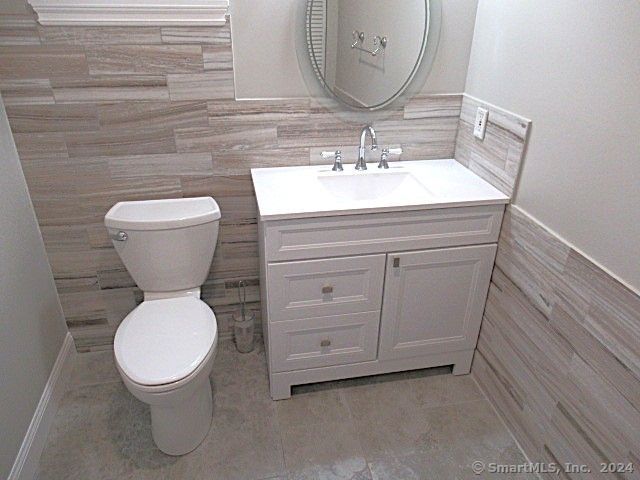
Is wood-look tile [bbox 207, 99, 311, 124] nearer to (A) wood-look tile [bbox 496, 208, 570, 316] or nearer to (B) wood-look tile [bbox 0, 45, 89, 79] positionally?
(B) wood-look tile [bbox 0, 45, 89, 79]

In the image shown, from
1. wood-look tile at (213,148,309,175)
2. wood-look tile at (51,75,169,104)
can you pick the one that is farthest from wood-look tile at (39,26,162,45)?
wood-look tile at (213,148,309,175)

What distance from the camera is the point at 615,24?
49.7 inches

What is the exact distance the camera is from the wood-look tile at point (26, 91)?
171 centimetres

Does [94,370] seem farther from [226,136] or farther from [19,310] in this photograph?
[226,136]

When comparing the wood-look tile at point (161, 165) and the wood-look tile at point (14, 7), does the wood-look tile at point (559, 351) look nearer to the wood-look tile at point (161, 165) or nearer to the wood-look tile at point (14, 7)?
the wood-look tile at point (161, 165)

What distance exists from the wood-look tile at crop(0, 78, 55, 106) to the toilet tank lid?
0.46m

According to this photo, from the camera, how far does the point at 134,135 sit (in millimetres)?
1873

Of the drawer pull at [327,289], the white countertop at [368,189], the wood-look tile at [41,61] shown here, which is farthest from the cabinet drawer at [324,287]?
the wood-look tile at [41,61]

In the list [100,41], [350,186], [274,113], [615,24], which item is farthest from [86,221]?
[615,24]

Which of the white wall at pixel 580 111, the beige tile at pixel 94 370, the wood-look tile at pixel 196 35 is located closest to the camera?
the white wall at pixel 580 111

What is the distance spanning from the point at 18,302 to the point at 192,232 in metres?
0.66

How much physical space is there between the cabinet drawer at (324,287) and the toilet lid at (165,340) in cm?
27

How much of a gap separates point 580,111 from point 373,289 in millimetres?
900

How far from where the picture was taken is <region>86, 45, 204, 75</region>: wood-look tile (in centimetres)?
172
